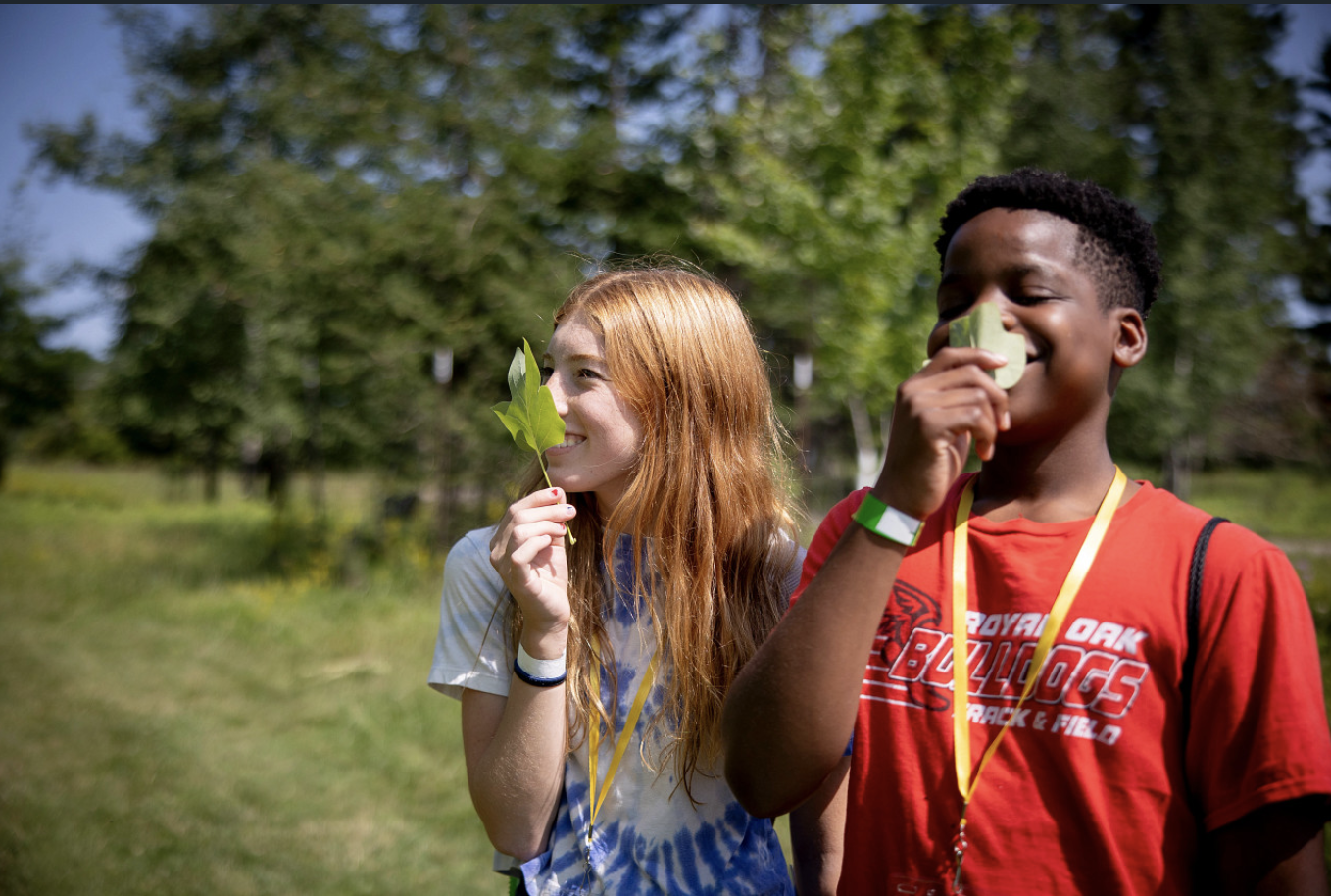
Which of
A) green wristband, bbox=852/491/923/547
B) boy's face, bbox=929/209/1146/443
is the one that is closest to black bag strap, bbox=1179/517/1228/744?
boy's face, bbox=929/209/1146/443

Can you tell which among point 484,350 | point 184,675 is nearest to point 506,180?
point 484,350

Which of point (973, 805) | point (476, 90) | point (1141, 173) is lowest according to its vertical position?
point (973, 805)

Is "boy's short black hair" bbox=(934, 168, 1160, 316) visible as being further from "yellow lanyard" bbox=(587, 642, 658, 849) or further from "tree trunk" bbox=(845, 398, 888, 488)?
"tree trunk" bbox=(845, 398, 888, 488)

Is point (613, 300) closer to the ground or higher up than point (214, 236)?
closer to the ground

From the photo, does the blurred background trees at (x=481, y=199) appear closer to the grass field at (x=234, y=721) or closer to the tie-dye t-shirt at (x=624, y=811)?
the grass field at (x=234, y=721)

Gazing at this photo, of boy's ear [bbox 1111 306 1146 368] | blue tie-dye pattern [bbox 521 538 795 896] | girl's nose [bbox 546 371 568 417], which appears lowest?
blue tie-dye pattern [bbox 521 538 795 896]

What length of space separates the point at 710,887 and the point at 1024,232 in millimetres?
1287

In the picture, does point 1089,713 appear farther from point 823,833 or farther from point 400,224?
point 400,224

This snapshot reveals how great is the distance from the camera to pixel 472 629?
5.84ft

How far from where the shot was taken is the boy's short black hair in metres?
1.27

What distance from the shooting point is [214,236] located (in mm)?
10812

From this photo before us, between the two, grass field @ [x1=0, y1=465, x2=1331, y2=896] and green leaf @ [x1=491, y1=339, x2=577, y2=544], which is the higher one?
green leaf @ [x1=491, y1=339, x2=577, y2=544]

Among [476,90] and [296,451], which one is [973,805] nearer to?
[476,90]

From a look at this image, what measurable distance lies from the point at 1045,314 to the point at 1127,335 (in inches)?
7.5
